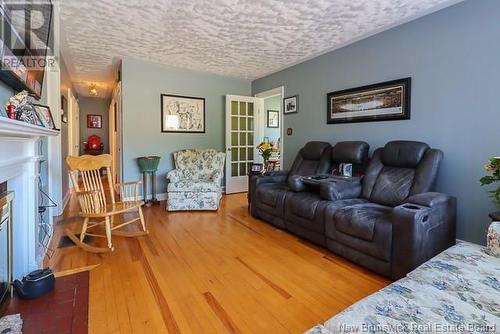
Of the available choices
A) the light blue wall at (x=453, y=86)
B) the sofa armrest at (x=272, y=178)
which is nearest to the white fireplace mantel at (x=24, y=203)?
the sofa armrest at (x=272, y=178)

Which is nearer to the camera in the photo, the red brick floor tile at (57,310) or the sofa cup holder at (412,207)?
the red brick floor tile at (57,310)

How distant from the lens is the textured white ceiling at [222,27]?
259 cm

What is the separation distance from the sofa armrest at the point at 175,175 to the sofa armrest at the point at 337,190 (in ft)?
7.66

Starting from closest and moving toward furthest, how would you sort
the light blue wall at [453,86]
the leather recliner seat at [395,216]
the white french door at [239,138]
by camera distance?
the leather recliner seat at [395,216] → the light blue wall at [453,86] → the white french door at [239,138]

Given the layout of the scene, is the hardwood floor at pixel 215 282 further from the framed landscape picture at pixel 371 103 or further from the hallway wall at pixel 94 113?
the hallway wall at pixel 94 113

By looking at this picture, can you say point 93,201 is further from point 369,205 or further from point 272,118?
point 272,118

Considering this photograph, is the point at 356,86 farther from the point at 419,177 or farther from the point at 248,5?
the point at 248,5

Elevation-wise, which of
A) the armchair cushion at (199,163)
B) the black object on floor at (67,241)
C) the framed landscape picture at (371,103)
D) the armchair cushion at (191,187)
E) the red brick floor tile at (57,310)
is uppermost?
the framed landscape picture at (371,103)

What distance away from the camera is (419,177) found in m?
2.54

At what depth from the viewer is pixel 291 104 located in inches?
181

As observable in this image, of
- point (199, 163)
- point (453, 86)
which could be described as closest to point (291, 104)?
point (199, 163)

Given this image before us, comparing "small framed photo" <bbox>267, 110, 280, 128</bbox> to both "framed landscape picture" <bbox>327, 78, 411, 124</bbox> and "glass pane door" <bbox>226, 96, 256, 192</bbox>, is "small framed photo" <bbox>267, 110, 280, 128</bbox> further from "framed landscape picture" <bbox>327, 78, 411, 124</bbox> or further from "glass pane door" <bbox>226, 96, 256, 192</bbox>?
"framed landscape picture" <bbox>327, 78, 411, 124</bbox>

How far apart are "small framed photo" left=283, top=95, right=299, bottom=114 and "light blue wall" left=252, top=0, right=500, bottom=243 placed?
1214 millimetres

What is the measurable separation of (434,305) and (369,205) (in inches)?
63.2
